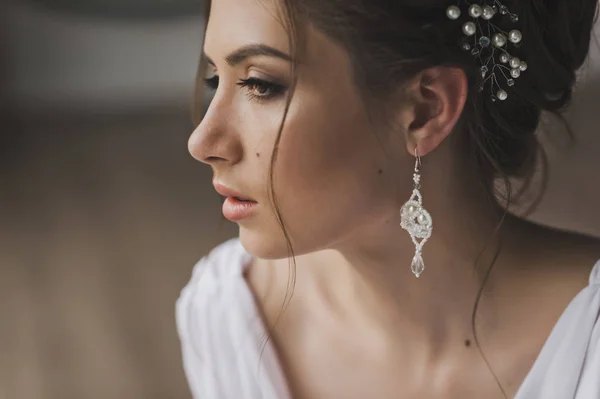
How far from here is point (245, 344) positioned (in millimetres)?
875

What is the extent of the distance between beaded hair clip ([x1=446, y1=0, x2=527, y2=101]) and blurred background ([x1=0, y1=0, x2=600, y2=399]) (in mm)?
214

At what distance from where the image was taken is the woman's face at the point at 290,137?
2.11 ft

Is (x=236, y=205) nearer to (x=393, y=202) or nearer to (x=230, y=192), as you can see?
(x=230, y=192)

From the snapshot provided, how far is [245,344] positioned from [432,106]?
0.39 metres

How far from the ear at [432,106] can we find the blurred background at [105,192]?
259 mm

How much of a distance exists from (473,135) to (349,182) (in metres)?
0.15

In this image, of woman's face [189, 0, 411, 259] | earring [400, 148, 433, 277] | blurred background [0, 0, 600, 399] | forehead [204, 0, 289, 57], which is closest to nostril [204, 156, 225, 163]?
woman's face [189, 0, 411, 259]

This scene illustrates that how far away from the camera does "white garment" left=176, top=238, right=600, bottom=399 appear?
0.72 metres

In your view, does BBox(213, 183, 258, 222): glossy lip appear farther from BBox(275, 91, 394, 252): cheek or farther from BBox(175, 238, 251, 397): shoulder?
BBox(175, 238, 251, 397): shoulder

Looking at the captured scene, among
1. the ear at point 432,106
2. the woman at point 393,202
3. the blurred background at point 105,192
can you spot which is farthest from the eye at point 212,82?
the blurred background at point 105,192

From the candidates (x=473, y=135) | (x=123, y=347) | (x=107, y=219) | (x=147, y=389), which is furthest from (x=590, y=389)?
(x=107, y=219)

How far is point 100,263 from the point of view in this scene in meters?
1.58

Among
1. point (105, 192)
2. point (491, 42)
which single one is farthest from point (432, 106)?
point (105, 192)

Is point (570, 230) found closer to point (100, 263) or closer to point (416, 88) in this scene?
point (416, 88)
